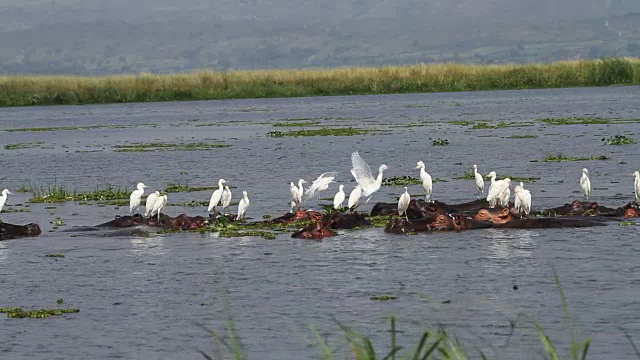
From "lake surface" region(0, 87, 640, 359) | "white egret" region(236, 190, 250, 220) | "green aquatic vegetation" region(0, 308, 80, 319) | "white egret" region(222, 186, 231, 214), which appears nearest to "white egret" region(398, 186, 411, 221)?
"lake surface" region(0, 87, 640, 359)

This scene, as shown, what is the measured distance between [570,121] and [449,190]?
26186 mm

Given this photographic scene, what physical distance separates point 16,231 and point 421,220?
6.94 metres

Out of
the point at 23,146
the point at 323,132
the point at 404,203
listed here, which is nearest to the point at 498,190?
the point at 404,203

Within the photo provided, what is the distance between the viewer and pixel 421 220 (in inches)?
918

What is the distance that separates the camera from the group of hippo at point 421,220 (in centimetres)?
2305

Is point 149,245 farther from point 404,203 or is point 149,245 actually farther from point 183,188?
point 183,188

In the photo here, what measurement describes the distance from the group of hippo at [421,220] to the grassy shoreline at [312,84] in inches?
2569

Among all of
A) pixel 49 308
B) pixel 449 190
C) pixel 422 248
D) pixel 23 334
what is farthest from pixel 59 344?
pixel 449 190

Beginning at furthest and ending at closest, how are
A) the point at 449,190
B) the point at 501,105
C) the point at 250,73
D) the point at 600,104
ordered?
1. the point at 250,73
2. the point at 501,105
3. the point at 600,104
4. the point at 449,190

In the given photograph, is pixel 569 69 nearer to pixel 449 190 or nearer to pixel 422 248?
pixel 449 190

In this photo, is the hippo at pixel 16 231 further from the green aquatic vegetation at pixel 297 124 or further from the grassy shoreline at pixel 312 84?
the grassy shoreline at pixel 312 84

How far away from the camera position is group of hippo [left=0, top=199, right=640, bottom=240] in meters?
23.0

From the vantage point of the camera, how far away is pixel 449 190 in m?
29.7

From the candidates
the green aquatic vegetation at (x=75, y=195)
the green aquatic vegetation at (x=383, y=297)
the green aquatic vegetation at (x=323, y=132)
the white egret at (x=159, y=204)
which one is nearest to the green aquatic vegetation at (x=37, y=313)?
the green aquatic vegetation at (x=383, y=297)
